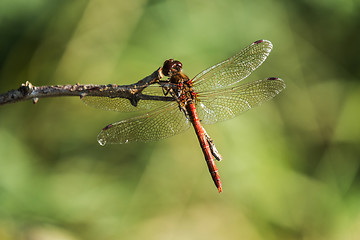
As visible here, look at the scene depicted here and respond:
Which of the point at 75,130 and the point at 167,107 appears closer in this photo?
the point at 167,107

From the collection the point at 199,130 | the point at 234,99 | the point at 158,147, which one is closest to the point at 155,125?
the point at 199,130

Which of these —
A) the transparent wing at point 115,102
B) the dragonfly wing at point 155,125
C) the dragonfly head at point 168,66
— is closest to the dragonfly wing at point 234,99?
the dragonfly wing at point 155,125

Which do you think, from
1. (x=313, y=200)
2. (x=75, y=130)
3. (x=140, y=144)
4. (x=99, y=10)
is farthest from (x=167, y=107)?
(x=313, y=200)

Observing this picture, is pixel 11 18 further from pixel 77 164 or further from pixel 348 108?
pixel 348 108

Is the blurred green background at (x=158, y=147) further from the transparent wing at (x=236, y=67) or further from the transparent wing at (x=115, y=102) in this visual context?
the transparent wing at (x=115, y=102)

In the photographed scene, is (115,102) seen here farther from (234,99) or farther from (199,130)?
(234,99)

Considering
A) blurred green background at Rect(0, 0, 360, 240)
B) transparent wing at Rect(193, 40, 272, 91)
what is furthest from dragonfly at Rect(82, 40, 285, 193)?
blurred green background at Rect(0, 0, 360, 240)
